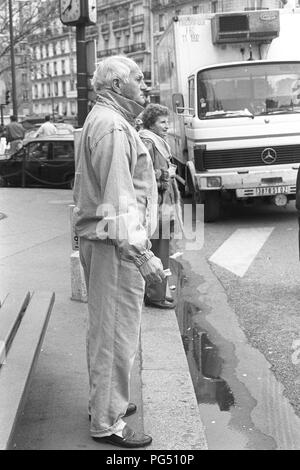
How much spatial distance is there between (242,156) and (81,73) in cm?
408

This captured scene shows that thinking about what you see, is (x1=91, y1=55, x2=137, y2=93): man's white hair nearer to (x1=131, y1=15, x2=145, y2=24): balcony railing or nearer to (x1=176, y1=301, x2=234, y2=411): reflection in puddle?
(x1=176, y1=301, x2=234, y2=411): reflection in puddle

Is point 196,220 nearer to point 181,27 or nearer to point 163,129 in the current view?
point 181,27

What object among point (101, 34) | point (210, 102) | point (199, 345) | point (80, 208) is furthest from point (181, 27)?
point (101, 34)

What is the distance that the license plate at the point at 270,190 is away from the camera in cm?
1113

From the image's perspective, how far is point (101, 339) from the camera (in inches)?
132

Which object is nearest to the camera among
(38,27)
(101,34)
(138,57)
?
(38,27)

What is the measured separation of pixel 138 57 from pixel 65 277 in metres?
90.2

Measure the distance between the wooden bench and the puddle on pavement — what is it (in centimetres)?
111

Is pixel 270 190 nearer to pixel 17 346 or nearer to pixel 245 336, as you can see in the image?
pixel 245 336

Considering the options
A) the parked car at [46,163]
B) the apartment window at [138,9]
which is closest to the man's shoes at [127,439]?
the parked car at [46,163]

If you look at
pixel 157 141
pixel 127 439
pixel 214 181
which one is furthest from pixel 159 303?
pixel 214 181

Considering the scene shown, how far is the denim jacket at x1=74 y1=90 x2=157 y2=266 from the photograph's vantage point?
3123 millimetres

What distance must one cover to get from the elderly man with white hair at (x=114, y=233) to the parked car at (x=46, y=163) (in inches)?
496

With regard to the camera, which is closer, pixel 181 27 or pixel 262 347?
pixel 262 347
